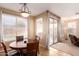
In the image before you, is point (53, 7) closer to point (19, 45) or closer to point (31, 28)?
point (31, 28)

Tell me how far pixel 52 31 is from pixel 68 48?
53 cm

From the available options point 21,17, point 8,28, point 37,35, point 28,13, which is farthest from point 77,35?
point 8,28

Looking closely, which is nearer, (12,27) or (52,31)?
(12,27)

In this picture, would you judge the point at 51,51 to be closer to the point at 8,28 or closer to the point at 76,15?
the point at 76,15

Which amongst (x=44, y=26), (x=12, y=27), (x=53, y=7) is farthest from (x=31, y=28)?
(x=53, y=7)

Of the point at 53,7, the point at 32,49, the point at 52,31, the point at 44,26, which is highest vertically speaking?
the point at 53,7

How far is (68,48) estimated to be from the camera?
1.85 metres

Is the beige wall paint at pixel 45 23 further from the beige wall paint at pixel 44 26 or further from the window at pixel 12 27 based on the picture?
the window at pixel 12 27

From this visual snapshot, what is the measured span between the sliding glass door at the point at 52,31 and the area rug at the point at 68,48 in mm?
124

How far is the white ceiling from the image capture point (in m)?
1.75

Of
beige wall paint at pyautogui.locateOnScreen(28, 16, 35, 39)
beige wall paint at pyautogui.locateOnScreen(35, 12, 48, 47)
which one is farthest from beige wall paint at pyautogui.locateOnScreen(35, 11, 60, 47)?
beige wall paint at pyautogui.locateOnScreen(28, 16, 35, 39)

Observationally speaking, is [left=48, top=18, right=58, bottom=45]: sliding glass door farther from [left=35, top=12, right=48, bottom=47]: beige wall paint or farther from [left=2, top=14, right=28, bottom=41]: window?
Answer: [left=2, top=14, right=28, bottom=41]: window

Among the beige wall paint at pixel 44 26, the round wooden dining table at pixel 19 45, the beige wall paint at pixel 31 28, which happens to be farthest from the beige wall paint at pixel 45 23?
the round wooden dining table at pixel 19 45

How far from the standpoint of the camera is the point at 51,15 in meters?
1.94
